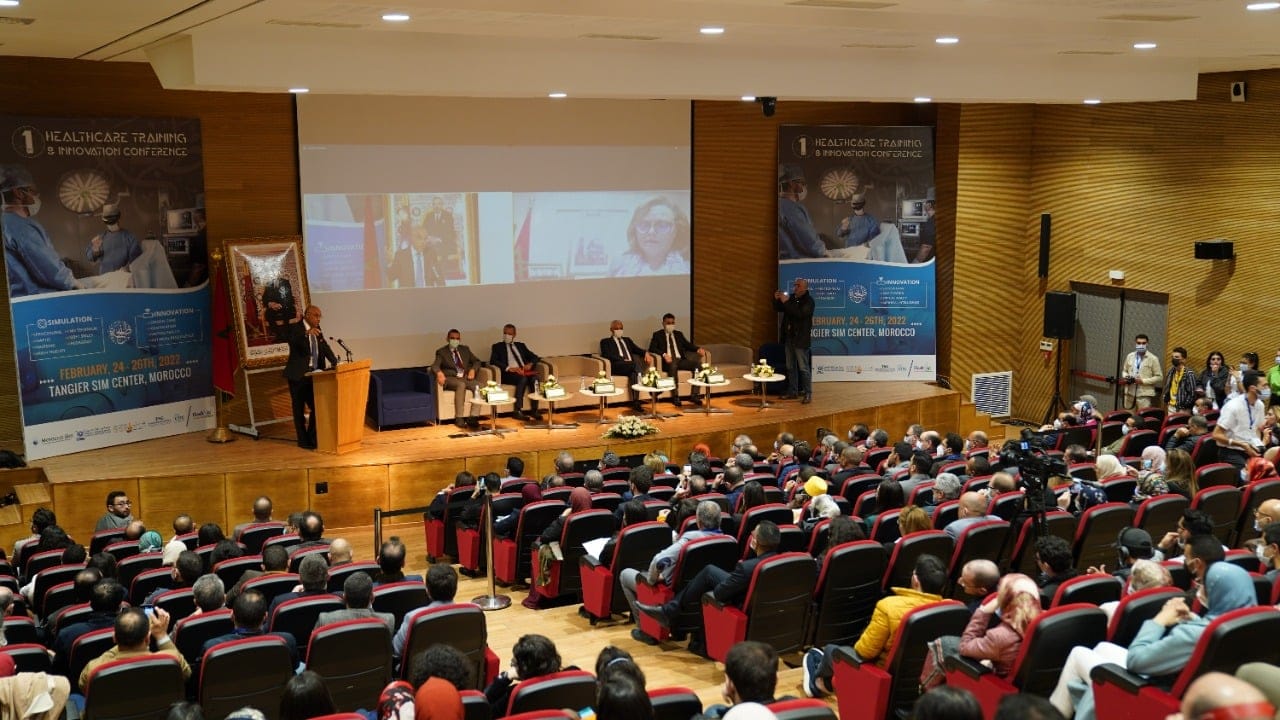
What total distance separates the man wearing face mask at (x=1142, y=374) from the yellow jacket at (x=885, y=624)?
9.50 metres

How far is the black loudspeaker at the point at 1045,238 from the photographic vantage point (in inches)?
615

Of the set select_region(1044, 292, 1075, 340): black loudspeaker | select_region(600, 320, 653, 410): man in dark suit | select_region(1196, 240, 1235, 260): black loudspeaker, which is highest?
select_region(1196, 240, 1235, 260): black loudspeaker

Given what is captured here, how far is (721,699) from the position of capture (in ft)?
21.1

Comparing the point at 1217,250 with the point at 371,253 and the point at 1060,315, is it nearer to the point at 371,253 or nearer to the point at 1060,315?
the point at 1060,315

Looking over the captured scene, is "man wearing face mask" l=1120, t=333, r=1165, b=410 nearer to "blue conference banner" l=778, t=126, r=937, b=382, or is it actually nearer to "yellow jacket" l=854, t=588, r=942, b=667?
"blue conference banner" l=778, t=126, r=937, b=382

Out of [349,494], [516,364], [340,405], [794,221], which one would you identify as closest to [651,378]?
[516,364]

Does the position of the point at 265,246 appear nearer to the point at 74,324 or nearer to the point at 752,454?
the point at 74,324

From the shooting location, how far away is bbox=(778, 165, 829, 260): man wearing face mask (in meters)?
15.4

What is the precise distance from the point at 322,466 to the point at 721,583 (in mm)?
5833

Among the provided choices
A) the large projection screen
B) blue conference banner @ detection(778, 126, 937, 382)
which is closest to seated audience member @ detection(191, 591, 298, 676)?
the large projection screen

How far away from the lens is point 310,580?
6.13m

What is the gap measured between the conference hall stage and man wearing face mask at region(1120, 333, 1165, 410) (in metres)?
3.77

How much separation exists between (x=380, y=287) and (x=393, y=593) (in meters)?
7.65

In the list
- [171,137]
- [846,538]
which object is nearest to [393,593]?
[846,538]
